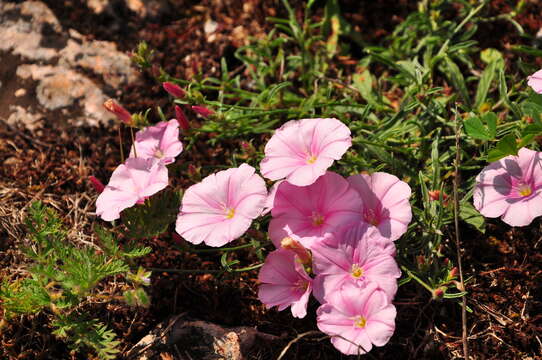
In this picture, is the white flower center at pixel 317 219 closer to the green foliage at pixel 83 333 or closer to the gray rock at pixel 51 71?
the green foliage at pixel 83 333

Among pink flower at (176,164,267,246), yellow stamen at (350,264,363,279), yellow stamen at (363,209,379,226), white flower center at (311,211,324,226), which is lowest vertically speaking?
yellow stamen at (350,264,363,279)

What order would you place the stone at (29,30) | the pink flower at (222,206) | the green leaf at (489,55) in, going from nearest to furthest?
Result: the pink flower at (222,206) → the green leaf at (489,55) → the stone at (29,30)

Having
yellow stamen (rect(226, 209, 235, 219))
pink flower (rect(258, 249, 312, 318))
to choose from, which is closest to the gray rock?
yellow stamen (rect(226, 209, 235, 219))

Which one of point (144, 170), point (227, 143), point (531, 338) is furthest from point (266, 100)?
point (531, 338)

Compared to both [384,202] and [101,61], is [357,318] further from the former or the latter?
[101,61]

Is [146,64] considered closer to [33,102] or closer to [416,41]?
[33,102]

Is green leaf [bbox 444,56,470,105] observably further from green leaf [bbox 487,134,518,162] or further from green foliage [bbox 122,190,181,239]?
green foliage [bbox 122,190,181,239]

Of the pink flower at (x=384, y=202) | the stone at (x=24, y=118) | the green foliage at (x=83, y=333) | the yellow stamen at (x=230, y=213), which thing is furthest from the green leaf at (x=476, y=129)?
the stone at (x=24, y=118)
